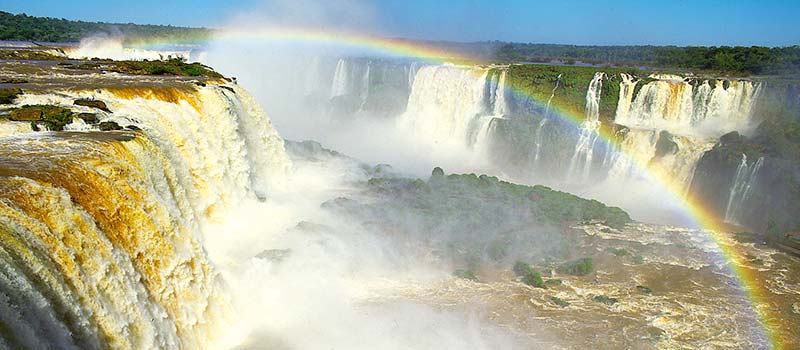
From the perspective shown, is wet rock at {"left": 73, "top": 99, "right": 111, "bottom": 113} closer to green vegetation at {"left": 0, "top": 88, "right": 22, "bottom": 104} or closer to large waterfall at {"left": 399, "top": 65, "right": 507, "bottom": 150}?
green vegetation at {"left": 0, "top": 88, "right": 22, "bottom": 104}

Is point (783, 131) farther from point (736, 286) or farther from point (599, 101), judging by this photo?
point (736, 286)

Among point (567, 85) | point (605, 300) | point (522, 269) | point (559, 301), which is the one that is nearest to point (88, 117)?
point (522, 269)

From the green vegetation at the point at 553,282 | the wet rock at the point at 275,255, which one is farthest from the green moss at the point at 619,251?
the wet rock at the point at 275,255

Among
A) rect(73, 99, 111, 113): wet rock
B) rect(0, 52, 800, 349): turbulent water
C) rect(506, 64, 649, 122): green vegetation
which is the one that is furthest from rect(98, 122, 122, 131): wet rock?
rect(506, 64, 649, 122): green vegetation

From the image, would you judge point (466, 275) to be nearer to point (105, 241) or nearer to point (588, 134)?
point (105, 241)

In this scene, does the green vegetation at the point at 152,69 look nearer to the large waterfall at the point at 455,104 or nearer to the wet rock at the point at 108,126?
the wet rock at the point at 108,126
